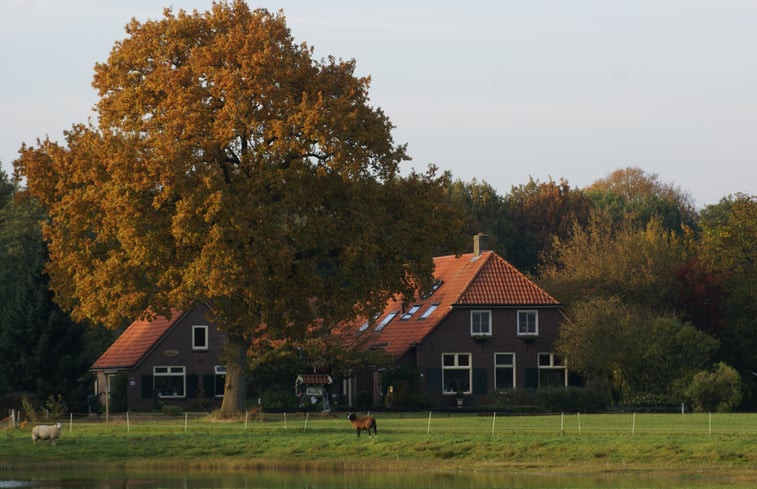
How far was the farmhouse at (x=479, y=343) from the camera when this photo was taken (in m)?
72.1

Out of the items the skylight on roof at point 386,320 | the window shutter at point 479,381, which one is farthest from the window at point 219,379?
the window shutter at point 479,381

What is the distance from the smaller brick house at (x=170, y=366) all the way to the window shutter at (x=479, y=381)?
1298 cm

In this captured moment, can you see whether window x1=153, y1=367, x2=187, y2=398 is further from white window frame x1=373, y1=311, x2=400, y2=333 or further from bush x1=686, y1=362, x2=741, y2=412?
bush x1=686, y1=362, x2=741, y2=412

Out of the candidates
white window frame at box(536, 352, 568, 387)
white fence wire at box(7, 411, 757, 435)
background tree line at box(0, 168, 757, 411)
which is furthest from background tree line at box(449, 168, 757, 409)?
white fence wire at box(7, 411, 757, 435)

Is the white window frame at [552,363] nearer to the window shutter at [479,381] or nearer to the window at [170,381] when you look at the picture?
the window shutter at [479,381]

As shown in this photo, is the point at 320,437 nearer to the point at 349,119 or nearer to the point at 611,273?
the point at 349,119

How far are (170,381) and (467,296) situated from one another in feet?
52.3

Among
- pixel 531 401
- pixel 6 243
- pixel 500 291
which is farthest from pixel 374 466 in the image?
pixel 6 243

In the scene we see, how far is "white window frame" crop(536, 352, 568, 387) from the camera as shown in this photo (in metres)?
72.9

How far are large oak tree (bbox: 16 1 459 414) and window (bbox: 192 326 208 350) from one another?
63.6 ft

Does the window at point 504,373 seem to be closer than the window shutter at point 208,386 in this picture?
Yes

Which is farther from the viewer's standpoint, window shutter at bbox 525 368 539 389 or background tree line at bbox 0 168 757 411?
window shutter at bbox 525 368 539 389

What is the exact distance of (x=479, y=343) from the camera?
72.9 metres

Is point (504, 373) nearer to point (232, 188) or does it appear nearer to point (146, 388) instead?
point (146, 388)
